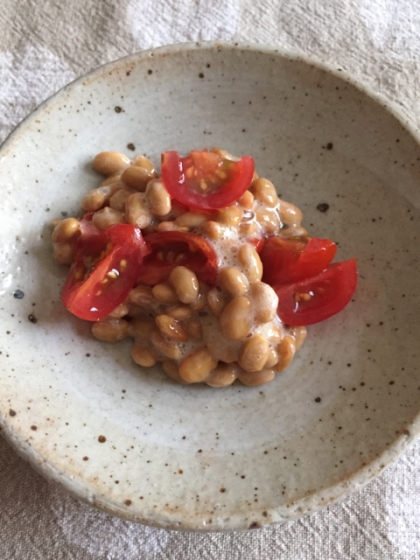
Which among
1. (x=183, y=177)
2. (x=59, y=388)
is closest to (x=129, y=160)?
(x=183, y=177)

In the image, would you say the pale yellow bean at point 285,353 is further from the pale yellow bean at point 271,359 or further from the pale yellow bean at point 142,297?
the pale yellow bean at point 142,297

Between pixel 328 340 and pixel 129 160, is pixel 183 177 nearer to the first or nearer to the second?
pixel 129 160

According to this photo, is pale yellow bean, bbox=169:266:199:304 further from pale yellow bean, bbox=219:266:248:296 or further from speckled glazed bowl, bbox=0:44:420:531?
speckled glazed bowl, bbox=0:44:420:531

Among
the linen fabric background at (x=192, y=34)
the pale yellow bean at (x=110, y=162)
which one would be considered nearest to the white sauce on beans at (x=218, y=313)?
the pale yellow bean at (x=110, y=162)

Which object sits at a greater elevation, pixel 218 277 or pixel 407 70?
pixel 407 70

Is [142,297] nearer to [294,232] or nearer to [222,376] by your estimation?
[222,376]

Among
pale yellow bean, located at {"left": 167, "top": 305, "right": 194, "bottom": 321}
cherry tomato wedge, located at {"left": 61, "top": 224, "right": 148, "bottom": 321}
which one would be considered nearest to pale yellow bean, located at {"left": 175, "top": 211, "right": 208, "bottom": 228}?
cherry tomato wedge, located at {"left": 61, "top": 224, "right": 148, "bottom": 321}
